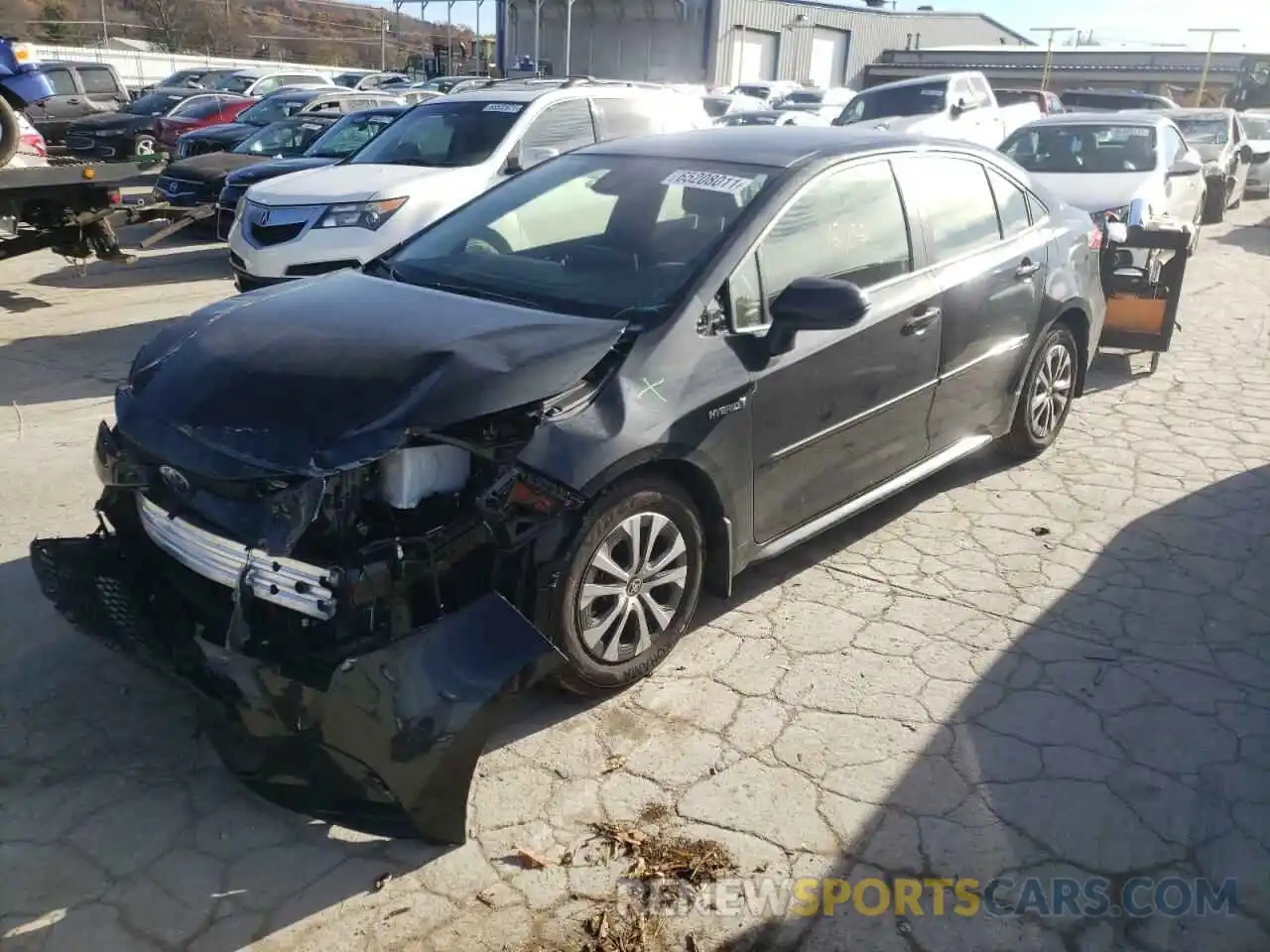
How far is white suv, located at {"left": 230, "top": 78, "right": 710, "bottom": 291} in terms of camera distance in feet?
25.0

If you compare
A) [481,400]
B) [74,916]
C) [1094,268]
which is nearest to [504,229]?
[481,400]

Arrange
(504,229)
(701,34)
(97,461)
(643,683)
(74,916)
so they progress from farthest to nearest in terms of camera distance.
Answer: (701,34) < (504,229) < (643,683) < (97,461) < (74,916)

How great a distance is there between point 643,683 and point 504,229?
1969mm

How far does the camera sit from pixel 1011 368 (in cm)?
503

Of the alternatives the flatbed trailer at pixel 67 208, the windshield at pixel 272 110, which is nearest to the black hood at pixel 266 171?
the flatbed trailer at pixel 67 208

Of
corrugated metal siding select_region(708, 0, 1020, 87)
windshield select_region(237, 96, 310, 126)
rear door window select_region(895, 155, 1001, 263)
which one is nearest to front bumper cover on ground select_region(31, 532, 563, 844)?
rear door window select_region(895, 155, 1001, 263)

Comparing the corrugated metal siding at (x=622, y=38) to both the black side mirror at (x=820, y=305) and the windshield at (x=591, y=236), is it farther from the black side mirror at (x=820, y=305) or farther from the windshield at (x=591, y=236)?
the black side mirror at (x=820, y=305)

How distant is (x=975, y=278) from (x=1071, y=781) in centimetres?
234

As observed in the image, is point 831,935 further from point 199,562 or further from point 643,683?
point 199,562

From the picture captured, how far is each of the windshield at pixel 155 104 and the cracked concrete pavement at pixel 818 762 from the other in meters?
18.0

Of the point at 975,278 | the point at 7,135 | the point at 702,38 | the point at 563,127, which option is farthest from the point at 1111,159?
the point at 702,38

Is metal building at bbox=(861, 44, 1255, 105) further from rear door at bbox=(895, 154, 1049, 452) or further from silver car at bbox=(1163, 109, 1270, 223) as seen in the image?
rear door at bbox=(895, 154, 1049, 452)

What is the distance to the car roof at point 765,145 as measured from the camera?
4.09m
